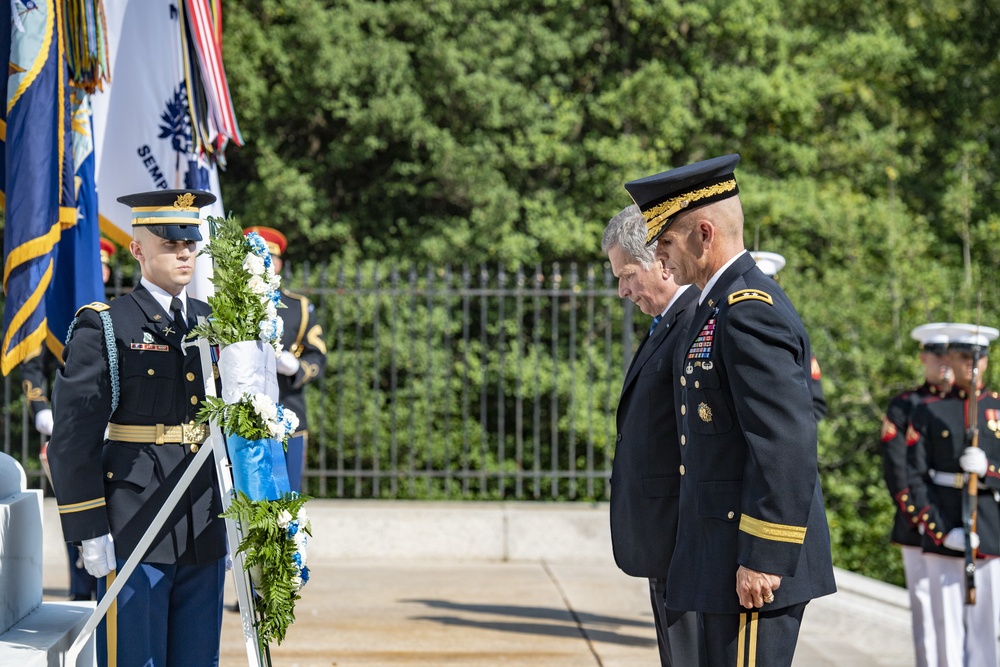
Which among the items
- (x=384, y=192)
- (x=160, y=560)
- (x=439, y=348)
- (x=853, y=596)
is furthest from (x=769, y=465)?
(x=384, y=192)

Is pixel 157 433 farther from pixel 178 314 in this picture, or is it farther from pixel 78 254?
pixel 78 254

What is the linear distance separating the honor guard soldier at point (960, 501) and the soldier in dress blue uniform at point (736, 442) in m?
2.76

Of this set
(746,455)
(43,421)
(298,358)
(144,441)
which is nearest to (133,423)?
(144,441)

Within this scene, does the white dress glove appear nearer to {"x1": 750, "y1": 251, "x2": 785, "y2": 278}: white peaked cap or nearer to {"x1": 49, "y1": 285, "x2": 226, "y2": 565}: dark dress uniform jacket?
{"x1": 49, "y1": 285, "x2": 226, "y2": 565}: dark dress uniform jacket

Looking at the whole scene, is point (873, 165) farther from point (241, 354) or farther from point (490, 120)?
point (241, 354)

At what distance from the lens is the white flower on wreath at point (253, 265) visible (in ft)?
10.5

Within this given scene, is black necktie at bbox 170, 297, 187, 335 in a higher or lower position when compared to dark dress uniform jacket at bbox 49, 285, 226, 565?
higher

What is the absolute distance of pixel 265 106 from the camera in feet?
45.3

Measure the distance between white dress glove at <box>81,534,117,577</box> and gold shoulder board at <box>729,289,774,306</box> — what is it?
6.59ft

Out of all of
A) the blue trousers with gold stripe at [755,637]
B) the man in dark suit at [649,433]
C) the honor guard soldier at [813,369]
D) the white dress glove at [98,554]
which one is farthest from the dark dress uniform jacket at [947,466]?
the white dress glove at [98,554]

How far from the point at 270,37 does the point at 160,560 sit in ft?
36.3

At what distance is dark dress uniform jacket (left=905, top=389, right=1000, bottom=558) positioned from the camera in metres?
5.41

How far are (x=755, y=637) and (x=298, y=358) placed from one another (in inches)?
165

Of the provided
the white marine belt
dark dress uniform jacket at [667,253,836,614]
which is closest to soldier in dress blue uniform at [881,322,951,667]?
the white marine belt
